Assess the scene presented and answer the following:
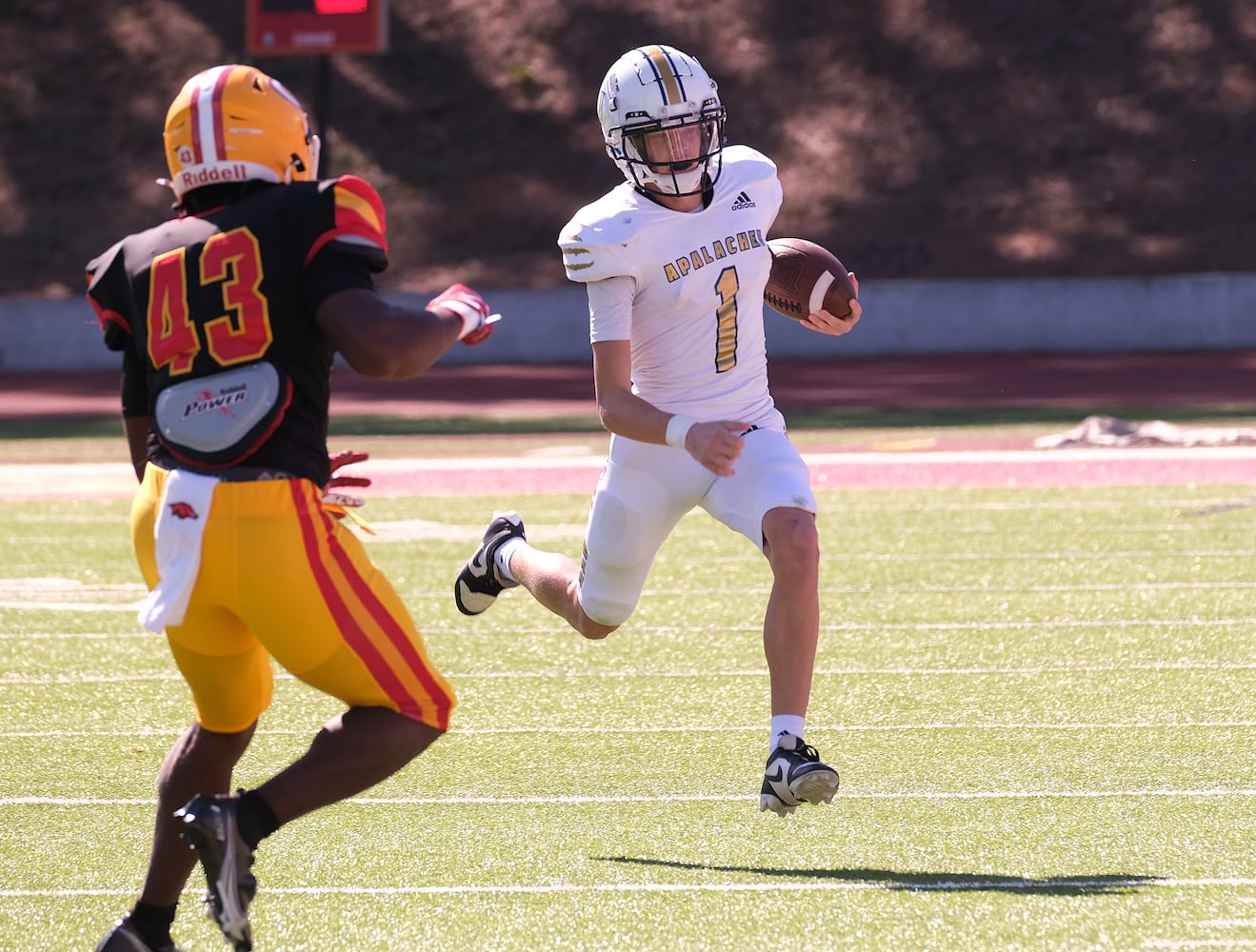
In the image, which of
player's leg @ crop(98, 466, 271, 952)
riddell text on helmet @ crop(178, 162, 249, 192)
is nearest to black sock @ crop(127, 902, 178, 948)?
player's leg @ crop(98, 466, 271, 952)

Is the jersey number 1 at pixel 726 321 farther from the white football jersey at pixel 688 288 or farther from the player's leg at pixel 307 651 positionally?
the player's leg at pixel 307 651

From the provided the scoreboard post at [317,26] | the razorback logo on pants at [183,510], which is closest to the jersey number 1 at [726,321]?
the razorback logo on pants at [183,510]

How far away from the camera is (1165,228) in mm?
26641

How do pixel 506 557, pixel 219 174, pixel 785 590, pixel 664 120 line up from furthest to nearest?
pixel 506 557
pixel 664 120
pixel 785 590
pixel 219 174

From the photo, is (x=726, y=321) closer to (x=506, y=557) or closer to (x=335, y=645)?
(x=506, y=557)

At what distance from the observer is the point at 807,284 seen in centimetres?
491

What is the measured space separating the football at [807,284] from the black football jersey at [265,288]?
2.09 metres

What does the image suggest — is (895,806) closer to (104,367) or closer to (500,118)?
(104,367)

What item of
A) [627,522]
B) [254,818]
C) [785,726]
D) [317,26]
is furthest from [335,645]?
[317,26]

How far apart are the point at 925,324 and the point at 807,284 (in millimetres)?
18794

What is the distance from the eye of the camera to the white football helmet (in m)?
4.47

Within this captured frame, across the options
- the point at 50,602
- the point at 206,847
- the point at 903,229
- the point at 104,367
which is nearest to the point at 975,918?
the point at 206,847

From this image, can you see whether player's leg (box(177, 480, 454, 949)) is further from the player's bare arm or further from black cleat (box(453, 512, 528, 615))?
black cleat (box(453, 512, 528, 615))

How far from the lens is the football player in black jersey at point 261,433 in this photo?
2912mm
